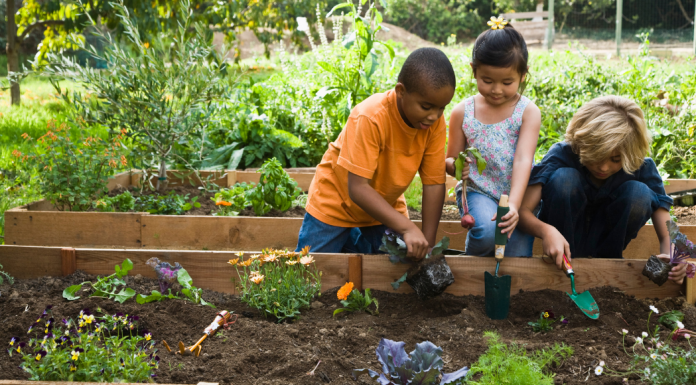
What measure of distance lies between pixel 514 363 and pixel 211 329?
101 cm

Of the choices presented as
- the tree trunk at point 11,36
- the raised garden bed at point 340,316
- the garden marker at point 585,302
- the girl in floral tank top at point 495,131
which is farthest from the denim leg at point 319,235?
the tree trunk at point 11,36

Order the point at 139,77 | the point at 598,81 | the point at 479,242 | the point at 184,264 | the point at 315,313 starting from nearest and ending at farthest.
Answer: the point at 315,313, the point at 184,264, the point at 479,242, the point at 139,77, the point at 598,81

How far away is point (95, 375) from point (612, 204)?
7.26ft

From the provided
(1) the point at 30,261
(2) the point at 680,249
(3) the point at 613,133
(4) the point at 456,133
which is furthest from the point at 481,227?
(1) the point at 30,261

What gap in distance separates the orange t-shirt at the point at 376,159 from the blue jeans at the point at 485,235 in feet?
0.80

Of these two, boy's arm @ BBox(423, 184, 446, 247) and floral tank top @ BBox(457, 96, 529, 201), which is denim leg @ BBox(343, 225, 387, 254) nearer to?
boy's arm @ BBox(423, 184, 446, 247)

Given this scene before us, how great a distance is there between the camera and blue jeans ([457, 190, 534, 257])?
2566mm

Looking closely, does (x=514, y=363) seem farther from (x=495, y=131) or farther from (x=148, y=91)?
(x=148, y=91)

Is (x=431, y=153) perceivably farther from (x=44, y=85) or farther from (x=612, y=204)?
(x=44, y=85)

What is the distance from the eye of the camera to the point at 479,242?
2.60m

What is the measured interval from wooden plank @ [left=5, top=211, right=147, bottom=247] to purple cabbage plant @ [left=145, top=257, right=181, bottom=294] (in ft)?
3.07

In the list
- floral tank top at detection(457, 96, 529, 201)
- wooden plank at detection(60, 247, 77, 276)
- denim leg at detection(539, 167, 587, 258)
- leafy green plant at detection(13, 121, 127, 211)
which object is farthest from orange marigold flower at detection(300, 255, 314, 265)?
leafy green plant at detection(13, 121, 127, 211)

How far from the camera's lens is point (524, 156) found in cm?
250

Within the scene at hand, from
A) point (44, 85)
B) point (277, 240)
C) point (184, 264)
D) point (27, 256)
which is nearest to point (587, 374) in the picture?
point (184, 264)
